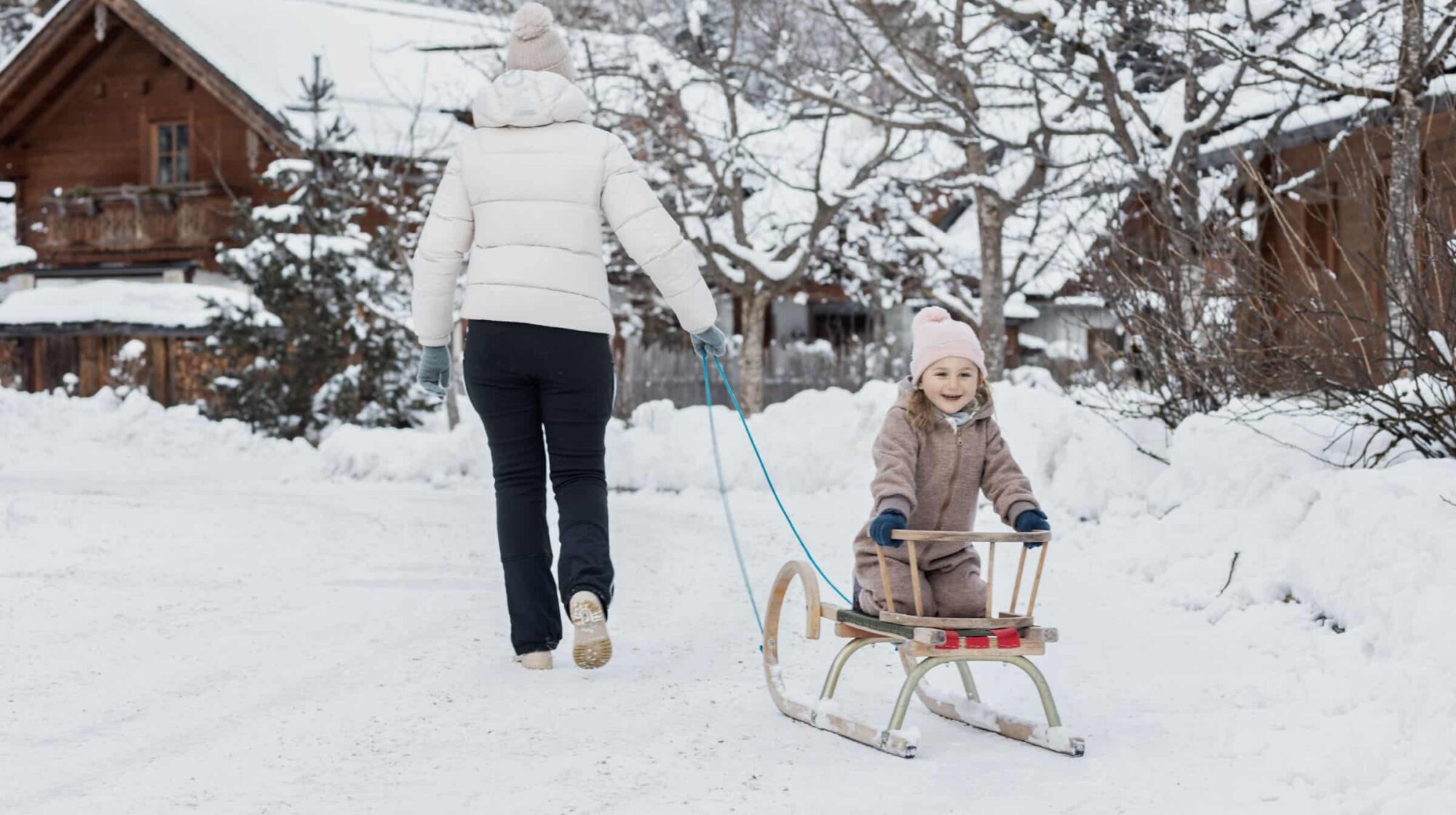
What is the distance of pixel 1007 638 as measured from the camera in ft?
13.1

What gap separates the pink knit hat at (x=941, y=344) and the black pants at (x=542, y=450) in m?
1.17

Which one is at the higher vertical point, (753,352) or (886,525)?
(753,352)

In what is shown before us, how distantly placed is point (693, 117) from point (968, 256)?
6.03 metres

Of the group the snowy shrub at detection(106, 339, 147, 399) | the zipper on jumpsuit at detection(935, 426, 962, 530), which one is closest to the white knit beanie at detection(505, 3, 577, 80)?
the zipper on jumpsuit at detection(935, 426, 962, 530)

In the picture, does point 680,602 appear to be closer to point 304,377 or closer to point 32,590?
point 32,590

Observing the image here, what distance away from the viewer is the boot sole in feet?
15.8

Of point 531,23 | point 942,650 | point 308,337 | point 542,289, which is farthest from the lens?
point 308,337

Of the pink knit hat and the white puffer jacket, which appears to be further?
the white puffer jacket

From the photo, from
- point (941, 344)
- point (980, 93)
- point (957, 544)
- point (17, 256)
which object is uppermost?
point (980, 93)

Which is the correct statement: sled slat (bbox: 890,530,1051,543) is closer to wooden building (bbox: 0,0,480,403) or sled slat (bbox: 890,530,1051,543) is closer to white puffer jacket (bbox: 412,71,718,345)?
white puffer jacket (bbox: 412,71,718,345)

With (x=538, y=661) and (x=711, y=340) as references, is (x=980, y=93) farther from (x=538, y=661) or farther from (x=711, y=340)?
(x=538, y=661)

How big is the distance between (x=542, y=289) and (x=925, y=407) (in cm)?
141

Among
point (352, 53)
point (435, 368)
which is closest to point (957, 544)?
point (435, 368)

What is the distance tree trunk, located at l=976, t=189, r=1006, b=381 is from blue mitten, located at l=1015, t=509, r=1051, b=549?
1143 cm
